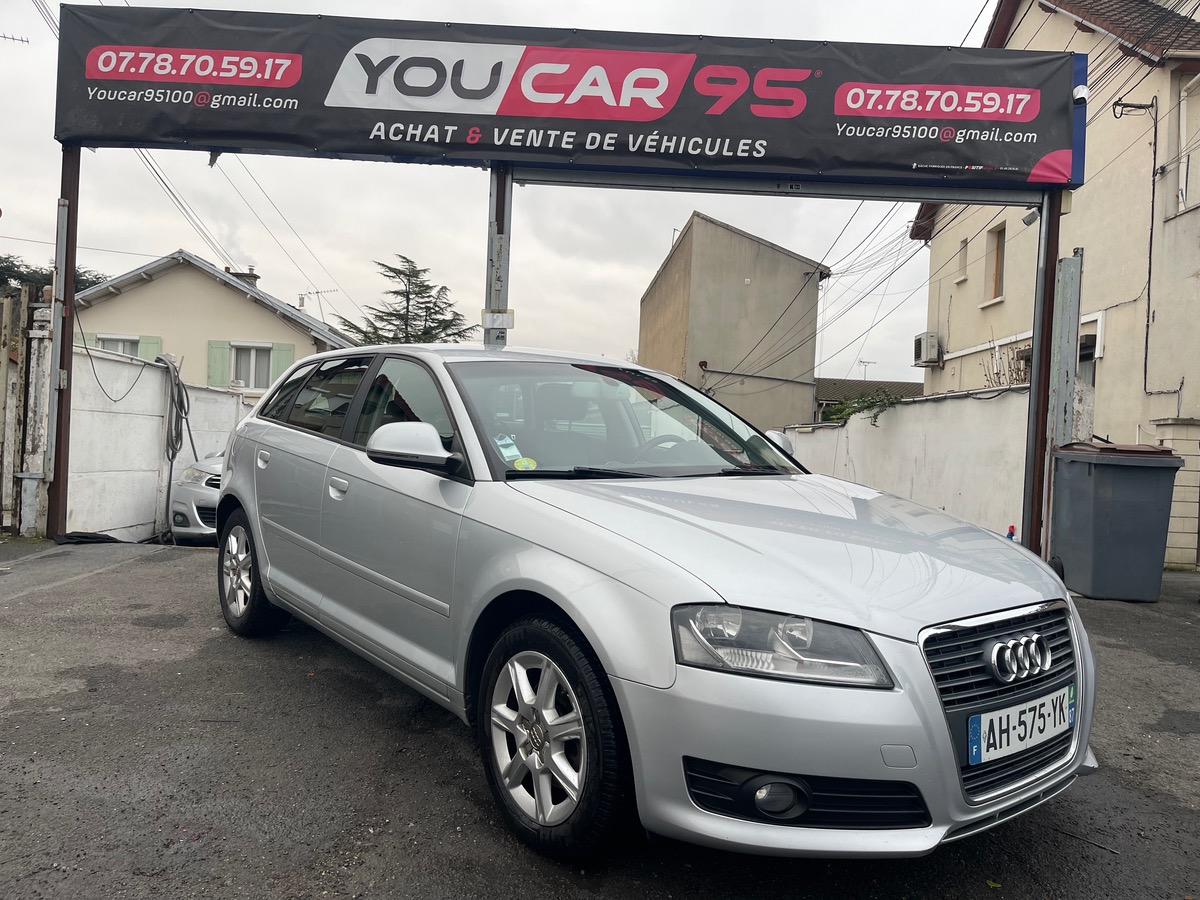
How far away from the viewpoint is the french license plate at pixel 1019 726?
2193 mm

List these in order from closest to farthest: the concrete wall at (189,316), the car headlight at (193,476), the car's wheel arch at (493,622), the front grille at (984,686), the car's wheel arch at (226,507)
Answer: the front grille at (984,686) → the car's wheel arch at (493,622) → the car's wheel arch at (226,507) → the car headlight at (193,476) → the concrete wall at (189,316)

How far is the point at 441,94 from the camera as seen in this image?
7605 mm

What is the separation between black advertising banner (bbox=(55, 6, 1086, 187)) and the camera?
24.8 ft

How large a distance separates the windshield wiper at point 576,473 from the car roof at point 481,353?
785 millimetres

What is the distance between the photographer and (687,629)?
7.06 ft

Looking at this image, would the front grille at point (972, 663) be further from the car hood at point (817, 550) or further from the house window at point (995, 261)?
the house window at point (995, 261)

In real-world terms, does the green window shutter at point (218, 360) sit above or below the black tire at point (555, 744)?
above

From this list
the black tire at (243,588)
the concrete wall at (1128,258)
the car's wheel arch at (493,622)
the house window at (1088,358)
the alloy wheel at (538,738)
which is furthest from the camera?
the house window at (1088,358)

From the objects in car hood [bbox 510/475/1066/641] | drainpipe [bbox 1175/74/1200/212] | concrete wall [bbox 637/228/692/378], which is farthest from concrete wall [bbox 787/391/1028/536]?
concrete wall [bbox 637/228/692/378]

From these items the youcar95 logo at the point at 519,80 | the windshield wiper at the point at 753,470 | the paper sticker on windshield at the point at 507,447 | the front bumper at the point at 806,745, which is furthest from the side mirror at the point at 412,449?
the youcar95 logo at the point at 519,80

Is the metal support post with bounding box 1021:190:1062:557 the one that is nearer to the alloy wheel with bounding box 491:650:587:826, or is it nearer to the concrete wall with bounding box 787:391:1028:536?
the concrete wall with bounding box 787:391:1028:536

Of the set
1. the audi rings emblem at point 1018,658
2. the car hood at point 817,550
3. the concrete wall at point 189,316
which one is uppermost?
the concrete wall at point 189,316

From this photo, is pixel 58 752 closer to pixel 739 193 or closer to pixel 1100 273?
pixel 739 193

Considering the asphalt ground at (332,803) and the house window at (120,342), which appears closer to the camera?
the asphalt ground at (332,803)
